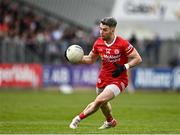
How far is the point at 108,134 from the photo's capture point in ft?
47.3

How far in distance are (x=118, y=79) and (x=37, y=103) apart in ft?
40.6

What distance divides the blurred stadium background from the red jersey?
1302 centimetres

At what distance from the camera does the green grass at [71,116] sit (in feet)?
52.0

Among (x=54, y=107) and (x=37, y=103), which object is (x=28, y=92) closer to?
(x=37, y=103)

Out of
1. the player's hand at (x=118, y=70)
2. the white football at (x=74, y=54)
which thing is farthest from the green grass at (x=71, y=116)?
the white football at (x=74, y=54)

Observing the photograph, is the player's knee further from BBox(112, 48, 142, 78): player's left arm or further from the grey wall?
the grey wall

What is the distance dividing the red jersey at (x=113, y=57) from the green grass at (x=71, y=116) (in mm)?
1062

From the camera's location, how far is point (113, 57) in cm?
1580

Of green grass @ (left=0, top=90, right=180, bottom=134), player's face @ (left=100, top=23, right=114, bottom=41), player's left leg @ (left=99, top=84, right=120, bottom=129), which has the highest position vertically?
player's face @ (left=100, top=23, right=114, bottom=41)

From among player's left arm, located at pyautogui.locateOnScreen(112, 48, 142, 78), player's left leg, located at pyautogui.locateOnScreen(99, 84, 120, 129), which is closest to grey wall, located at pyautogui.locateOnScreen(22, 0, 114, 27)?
player's left leg, located at pyautogui.locateOnScreen(99, 84, 120, 129)

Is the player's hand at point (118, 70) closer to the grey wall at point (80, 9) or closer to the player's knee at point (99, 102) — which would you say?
the player's knee at point (99, 102)

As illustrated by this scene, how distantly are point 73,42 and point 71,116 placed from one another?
57.9 ft

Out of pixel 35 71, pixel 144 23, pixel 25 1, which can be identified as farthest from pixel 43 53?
pixel 144 23

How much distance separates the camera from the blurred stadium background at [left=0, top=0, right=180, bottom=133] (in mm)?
36812
